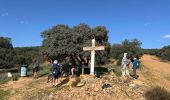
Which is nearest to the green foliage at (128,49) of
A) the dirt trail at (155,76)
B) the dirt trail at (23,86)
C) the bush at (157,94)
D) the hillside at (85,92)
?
the dirt trail at (155,76)

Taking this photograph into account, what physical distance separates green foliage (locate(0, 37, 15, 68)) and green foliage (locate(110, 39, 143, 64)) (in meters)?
14.6

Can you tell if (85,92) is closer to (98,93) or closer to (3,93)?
(98,93)

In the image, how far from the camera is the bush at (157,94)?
53.2 feet

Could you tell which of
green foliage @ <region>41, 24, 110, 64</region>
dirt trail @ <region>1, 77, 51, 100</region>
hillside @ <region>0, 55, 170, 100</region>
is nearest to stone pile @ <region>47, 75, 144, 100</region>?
hillside @ <region>0, 55, 170, 100</region>

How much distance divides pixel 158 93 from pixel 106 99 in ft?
9.14

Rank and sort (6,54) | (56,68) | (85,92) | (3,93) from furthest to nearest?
(6,54) < (3,93) < (56,68) < (85,92)

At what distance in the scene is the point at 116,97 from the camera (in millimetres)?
17484

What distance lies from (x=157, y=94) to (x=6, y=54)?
30.4 meters

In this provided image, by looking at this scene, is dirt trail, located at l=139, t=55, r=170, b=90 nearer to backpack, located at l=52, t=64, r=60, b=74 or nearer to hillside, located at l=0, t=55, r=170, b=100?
hillside, located at l=0, t=55, r=170, b=100

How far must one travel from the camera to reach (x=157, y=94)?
16422mm

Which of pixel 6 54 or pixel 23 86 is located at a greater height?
pixel 6 54

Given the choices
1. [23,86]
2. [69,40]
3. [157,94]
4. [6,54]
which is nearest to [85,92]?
[157,94]

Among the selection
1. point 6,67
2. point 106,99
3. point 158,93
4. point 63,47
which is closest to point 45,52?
point 63,47

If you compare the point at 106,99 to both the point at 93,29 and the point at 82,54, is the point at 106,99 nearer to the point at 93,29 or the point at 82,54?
the point at 82,54
